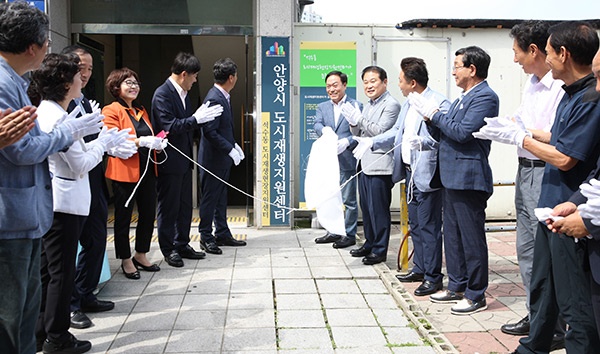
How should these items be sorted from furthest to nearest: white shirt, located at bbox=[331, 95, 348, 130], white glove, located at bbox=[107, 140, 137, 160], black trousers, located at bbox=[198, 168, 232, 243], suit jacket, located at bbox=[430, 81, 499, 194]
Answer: white shirt, located at bbox=[331, 95, 348, 130] → black trousers, located at bbox=[198, 168, 232, 243] → white glove, located at bbox=[107, 140, 137, 160] → suit jacket, located at bbox=[430, 81, 499, 194]

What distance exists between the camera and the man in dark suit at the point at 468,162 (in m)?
3.84

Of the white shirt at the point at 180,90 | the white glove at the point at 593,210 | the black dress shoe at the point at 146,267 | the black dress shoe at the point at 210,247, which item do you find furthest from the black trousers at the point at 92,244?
the white glove at the point at 593,210

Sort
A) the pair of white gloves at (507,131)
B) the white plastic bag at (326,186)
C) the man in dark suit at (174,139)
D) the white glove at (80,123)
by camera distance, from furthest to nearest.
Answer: the man in dark suit at (174,139) < the white plastic bag at (326,186) < the pair of white gloves at (507,131) < the white glove at (80,123)

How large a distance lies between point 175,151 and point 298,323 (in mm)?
2173

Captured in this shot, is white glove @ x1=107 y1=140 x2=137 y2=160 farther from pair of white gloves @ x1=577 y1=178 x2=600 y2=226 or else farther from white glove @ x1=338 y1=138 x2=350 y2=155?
pair of white gloves @ x1=577 y1=178 x2=600 y2=226

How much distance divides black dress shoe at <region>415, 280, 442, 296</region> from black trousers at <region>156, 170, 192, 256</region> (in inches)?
92.0

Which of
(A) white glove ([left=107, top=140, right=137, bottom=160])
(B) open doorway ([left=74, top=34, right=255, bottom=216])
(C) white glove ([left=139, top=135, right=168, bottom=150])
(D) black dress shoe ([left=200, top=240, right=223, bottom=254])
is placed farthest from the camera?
(B) open doorway ([left=74, top=34, right=255, bottom=216])

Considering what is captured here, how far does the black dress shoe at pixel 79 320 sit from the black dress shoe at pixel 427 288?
8.00ft

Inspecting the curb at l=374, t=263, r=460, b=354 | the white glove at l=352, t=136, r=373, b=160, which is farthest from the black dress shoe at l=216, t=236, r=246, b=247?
the white glove at l=352, t=136, r=373, b=160

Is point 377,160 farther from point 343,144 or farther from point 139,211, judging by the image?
point 139,211

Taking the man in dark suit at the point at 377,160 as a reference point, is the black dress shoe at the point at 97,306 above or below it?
below

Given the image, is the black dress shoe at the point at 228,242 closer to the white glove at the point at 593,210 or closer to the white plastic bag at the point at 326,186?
the white plastic bag at the point at 326,186

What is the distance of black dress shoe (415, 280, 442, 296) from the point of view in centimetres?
441

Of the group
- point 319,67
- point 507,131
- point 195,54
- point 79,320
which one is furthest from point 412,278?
point 195,54
